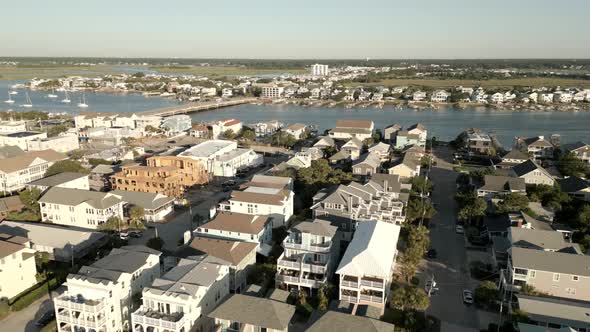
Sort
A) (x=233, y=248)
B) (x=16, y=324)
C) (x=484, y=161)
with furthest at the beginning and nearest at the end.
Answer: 1. (x=484, y=161)
2. (x=233, y=248)
3. (x=16, y=324)

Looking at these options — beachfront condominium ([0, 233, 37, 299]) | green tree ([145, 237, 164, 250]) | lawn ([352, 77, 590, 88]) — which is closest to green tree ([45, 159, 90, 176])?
beachfront condominium ([0, 233, 37, 299])

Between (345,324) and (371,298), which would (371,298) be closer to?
(371,298)

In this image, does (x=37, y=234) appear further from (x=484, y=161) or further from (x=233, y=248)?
(x=484, y=161)

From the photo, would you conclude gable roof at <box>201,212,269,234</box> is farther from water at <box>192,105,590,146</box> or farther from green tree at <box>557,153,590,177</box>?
water at <box>192,105,590,146</box>

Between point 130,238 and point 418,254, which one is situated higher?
point 418,254

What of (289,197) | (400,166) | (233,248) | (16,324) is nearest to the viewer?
(16,324)

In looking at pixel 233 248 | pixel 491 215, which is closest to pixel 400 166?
pixel 491 215

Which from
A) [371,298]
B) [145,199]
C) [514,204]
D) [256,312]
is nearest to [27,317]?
[256,312]
